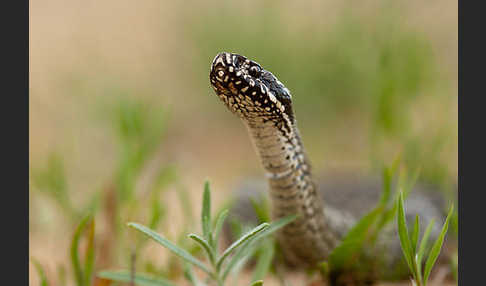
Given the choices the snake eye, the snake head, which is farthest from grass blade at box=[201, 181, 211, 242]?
the snake eye

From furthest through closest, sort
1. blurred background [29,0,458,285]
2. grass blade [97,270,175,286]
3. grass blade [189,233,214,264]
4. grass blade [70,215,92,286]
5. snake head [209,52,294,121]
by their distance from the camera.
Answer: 1. blurred background [29,0,458,285]
2. grass blade [70,215,92,286]
3. grass blade [97,270,175,286]
4. snake head [209,52,294,121]
5. grass blade [189,233,214,264]

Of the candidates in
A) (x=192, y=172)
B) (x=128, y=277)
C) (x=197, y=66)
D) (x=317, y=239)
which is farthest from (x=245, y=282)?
(x=197, y=66)

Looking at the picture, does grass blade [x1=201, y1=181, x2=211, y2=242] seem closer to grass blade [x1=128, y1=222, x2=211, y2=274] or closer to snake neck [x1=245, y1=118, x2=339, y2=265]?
grass blade [x1=128, y1=222, x2=211, y2=274]

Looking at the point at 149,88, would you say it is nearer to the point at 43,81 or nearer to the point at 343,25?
the point at 43,81

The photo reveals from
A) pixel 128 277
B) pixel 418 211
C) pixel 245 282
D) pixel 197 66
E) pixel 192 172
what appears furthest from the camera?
pixel 197 66

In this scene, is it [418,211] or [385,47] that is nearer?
[418,211]

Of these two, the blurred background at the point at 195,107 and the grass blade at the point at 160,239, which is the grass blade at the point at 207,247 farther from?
the blurred background at the point at 195,107

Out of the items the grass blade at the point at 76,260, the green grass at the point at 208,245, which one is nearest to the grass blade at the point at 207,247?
the green grass at the point at 208,245
